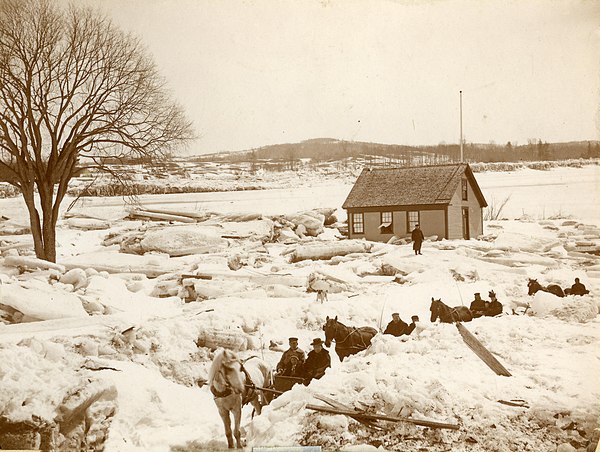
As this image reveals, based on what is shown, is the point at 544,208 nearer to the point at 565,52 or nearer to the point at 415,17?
the point at 565,52

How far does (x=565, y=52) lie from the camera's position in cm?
436

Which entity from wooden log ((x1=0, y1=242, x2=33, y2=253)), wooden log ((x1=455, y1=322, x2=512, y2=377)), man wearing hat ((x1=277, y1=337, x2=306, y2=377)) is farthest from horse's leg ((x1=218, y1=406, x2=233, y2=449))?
wooden log ((x1=0, y1=242, x2=33, y2=253))

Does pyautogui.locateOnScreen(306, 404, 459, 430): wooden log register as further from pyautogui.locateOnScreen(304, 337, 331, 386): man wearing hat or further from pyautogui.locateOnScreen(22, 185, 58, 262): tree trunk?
pyautogui.locateOnScreen(22, 185, 58, 262): tree trunk

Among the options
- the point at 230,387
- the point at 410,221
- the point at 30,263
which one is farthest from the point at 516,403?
the point at 30,263

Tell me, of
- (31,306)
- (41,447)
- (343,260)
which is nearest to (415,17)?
(343,260)

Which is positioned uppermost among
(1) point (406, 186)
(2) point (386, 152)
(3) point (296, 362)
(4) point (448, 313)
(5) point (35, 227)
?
(2) point (386, 152)

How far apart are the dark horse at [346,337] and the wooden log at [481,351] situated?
0.64 m

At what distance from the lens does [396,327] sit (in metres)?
4.17

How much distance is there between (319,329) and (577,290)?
1.98 m

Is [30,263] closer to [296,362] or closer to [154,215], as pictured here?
[154,215]

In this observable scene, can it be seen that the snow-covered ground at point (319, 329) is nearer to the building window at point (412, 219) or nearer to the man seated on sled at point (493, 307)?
the man seated on sled at point (493, 307)

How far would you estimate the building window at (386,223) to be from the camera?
4.75m

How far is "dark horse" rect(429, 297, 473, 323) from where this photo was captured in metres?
4.20

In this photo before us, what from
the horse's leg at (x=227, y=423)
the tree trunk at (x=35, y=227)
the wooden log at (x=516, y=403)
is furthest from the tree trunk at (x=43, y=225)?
the wooden log at (x=516, y=403)
